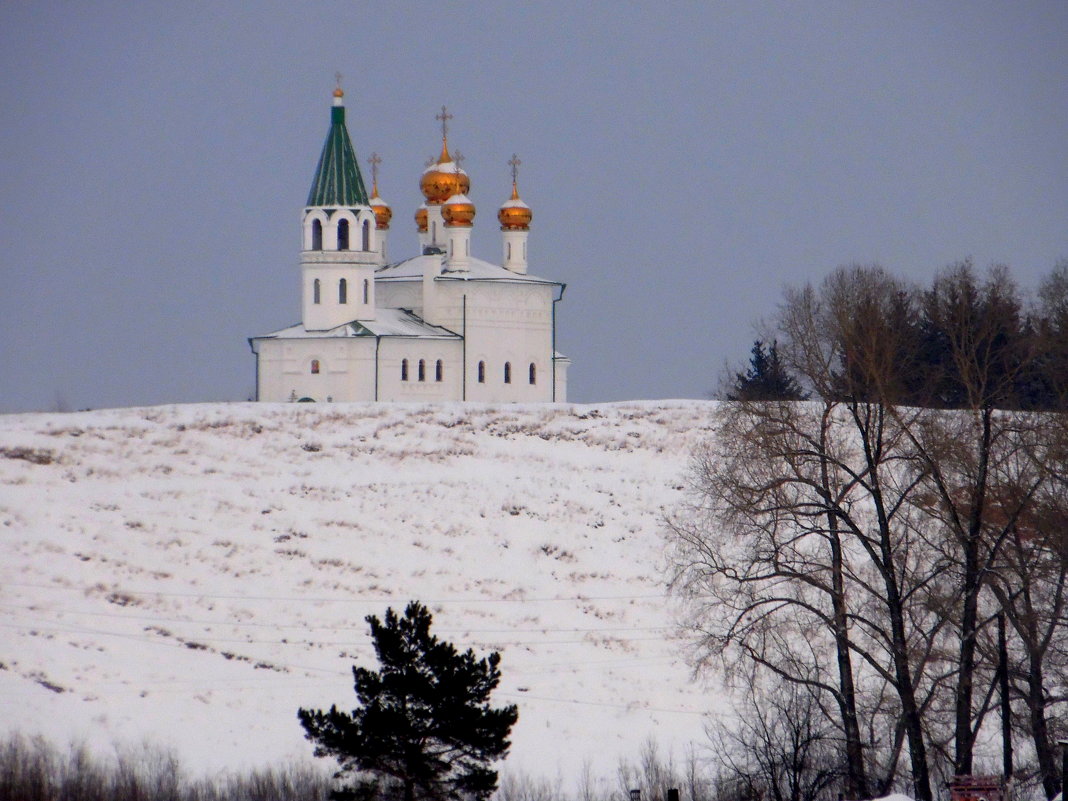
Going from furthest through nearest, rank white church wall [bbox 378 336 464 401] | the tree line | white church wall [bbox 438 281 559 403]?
white church wall [bbox 438 281 559 403] < white church wall [bbox 378 336 464 401] < the tree line

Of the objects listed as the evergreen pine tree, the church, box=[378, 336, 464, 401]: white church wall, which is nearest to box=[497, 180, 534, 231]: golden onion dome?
the church

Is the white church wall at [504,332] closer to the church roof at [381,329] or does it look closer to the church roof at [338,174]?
the church roof at [381,329]

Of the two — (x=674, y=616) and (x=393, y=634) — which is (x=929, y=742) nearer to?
(x=393, y=634)

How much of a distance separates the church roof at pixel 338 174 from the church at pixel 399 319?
33 millimetres

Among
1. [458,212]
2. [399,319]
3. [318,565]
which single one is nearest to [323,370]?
[399,319]

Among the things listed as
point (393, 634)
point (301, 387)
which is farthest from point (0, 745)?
point (301, 387)

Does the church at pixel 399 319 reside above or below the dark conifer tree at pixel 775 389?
above

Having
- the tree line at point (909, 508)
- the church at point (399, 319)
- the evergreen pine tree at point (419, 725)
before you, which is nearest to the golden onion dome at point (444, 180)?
the church at point (399, 319)

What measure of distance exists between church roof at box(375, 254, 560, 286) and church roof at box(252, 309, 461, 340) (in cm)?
185

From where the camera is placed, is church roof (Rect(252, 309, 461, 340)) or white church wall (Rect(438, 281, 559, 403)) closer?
church roof (Rect(252, 309, 461, 340))

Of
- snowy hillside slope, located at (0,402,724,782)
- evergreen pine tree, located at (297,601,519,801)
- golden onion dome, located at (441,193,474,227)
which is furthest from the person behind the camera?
golden onion dome, located at (441,193,474,227)

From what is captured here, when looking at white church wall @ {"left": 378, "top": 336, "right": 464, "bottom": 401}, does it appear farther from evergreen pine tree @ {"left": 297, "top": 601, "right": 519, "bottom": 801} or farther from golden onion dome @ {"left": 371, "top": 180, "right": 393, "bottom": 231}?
evergreen pine tree @ {"left": 297, "top": 601, "right": 519, "bottom": 801}

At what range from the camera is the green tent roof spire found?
62344 millimetres

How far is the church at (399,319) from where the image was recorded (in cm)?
6088
